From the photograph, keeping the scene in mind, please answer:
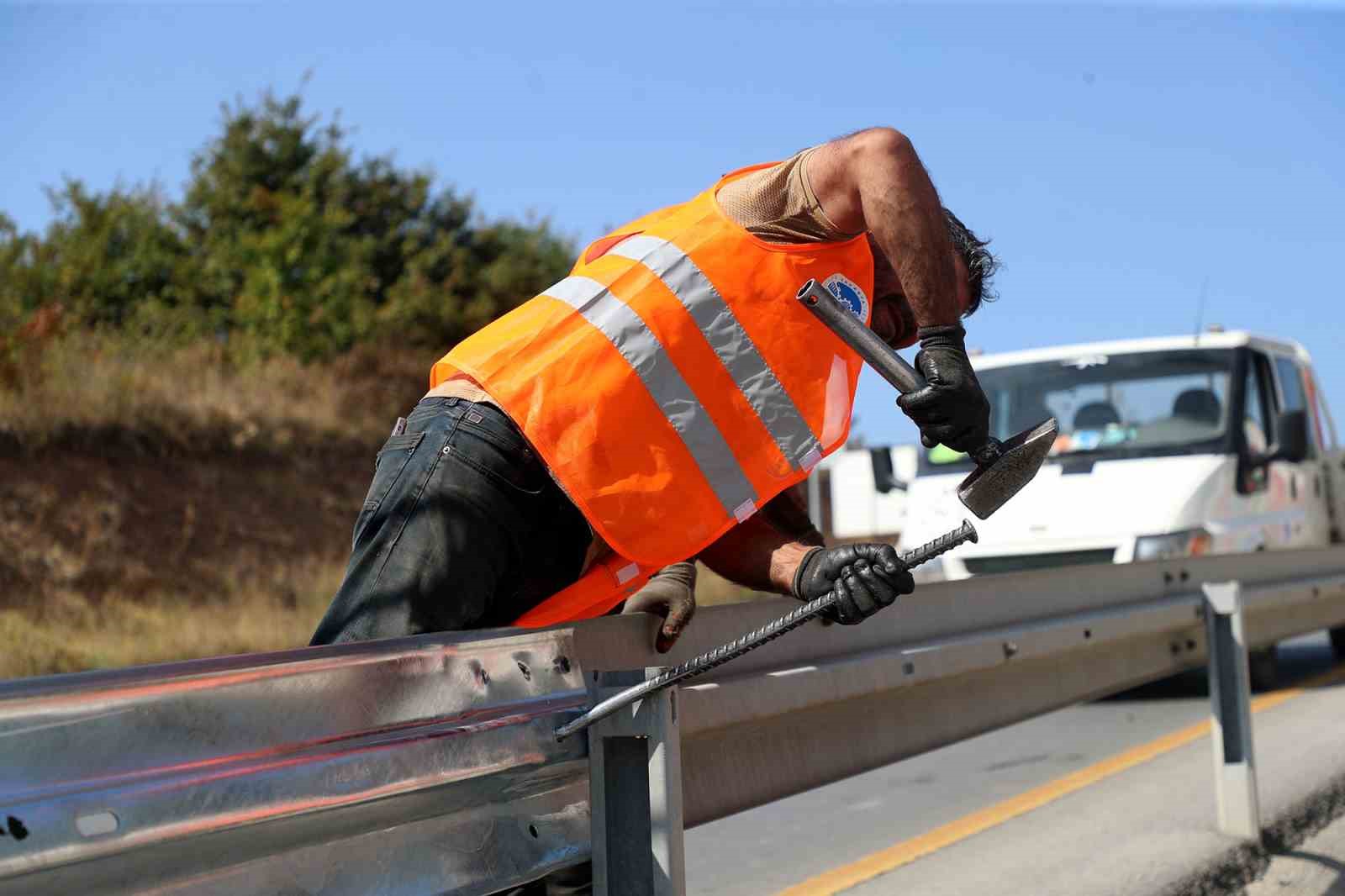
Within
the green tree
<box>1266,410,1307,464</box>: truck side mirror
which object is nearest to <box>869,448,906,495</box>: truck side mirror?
<box>1266,410,1307,464</box>: truck side mirror

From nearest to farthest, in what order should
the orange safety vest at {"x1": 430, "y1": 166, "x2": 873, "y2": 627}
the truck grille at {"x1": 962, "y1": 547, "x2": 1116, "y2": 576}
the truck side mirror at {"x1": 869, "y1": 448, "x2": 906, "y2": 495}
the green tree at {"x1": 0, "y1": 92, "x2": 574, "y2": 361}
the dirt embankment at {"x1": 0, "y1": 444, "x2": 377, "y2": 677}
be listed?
the orange safety vest at {"x1": 430, "y1": 166, "x2": 873, "y2": 627}, the truck grille at {"x1": 962, "y1": 547, "x2": 1116, "y2": 576}, the truck side mirror at {"x1": 869, "y1": 448, "x2": 906, "y2": 495}, the dirt embankment at {"x1": 0, "y1": 444, "x2": 377, "y2": 677}, the green tree at {"x1": 0, "y1": 92, "x2": 574, "y2": 361}

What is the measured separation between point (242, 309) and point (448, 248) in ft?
16.9

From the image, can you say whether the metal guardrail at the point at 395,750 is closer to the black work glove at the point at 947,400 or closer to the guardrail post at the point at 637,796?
the guardrail post at the point at 637,796

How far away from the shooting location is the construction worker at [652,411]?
2719 millimetres

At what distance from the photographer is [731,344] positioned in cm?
285

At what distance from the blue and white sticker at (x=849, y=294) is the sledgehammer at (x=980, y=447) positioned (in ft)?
1.05

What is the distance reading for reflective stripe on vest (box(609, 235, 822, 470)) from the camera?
2.84m

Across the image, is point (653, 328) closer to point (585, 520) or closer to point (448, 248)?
point (585, 520)

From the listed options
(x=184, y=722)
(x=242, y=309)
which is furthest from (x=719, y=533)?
(x=242, y=309)

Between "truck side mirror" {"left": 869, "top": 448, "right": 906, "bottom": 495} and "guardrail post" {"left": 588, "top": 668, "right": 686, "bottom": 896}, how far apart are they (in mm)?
8275

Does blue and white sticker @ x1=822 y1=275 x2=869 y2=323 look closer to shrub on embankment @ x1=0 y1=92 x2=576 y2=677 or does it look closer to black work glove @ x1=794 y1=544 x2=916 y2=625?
black work glove @ x1=794 y1=544 x2=916 y2=625

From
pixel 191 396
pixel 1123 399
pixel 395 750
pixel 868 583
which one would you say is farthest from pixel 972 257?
pixel 191 396

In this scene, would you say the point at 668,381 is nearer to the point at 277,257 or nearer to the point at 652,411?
the point at 652,411

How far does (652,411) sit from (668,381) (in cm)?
6
